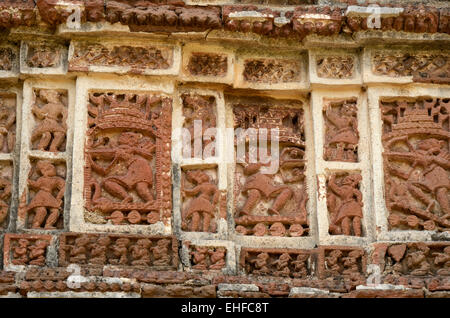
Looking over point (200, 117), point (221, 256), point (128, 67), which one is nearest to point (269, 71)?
point (200, 117)

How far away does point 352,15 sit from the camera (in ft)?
31.8

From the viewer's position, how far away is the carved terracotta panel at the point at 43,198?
9.28 m

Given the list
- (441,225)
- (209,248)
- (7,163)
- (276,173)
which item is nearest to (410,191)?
(441,225)

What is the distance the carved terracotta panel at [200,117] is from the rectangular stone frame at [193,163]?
0.04 metres

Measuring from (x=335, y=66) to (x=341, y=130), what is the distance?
0.59 m

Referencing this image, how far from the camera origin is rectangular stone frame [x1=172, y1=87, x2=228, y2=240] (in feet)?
30.8

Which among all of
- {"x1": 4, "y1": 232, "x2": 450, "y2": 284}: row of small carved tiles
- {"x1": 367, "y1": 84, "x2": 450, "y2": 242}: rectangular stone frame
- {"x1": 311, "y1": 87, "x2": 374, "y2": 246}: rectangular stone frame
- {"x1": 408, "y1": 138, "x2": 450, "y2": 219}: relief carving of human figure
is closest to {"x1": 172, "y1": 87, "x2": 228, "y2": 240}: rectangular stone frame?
{"x1": 4, "y1": 232, "x2": 450, "y2": 284}: row of small carved tiles

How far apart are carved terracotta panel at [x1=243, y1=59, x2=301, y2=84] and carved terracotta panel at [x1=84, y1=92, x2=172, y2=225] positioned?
810 mm

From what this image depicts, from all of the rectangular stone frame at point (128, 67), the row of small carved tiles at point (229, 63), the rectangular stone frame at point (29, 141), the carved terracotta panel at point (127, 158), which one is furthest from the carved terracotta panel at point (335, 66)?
the rectangular stone frame at point (29, 141)

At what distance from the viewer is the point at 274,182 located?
9.73 metres

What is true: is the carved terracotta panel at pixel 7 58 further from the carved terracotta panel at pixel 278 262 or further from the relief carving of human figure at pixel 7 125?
the carved terracotta panel at pixel 278 262

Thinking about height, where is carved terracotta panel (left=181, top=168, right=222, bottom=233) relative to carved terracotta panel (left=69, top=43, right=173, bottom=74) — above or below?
below

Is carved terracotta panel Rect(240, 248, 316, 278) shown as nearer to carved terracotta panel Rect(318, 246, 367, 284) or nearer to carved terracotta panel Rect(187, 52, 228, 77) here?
carved terracotta panel Rect(318, 246, 367, 284)

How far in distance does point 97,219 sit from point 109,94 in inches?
43.5
